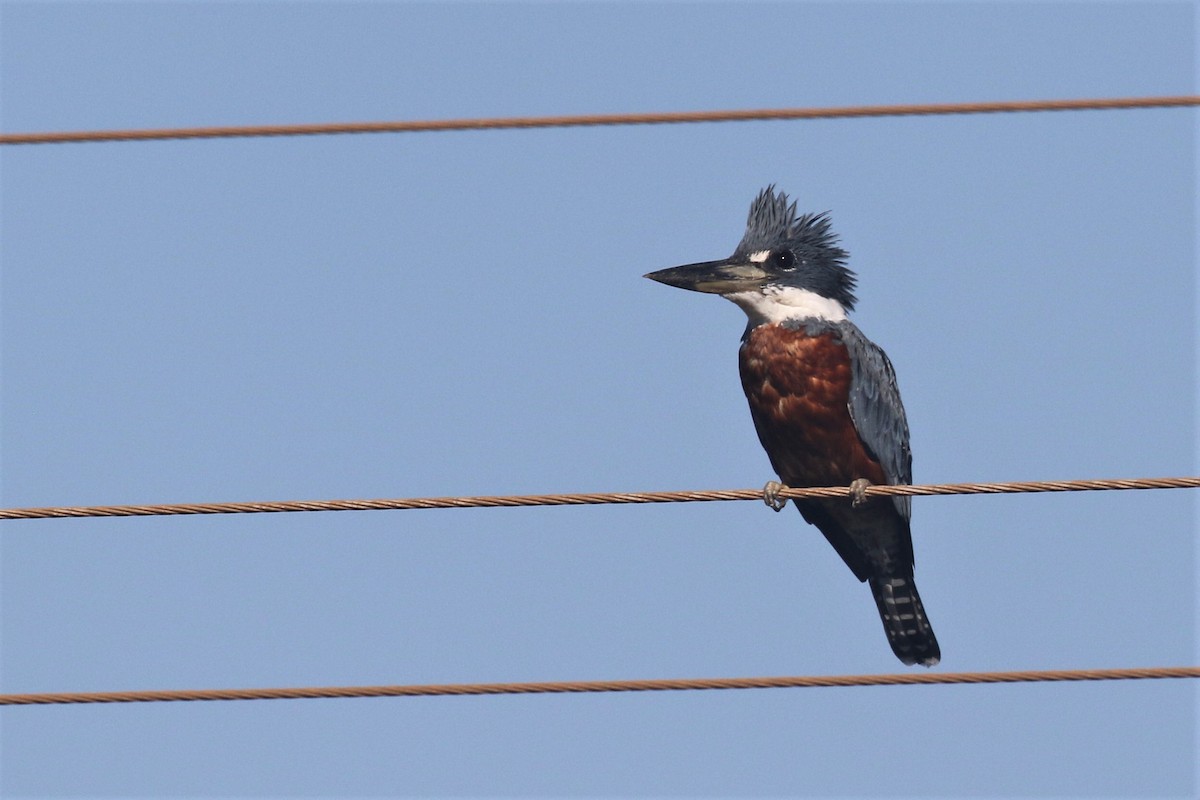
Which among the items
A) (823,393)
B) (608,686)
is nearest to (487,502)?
(608,686)

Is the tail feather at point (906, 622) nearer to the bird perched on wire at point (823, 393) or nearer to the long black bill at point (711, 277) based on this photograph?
the bird perched on wire at point (823, 393)

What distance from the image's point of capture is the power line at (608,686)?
5402 millimetres

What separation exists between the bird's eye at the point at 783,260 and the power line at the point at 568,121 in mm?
2650

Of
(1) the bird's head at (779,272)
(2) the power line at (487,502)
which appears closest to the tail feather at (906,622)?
(1) the bird's head at (779,272)

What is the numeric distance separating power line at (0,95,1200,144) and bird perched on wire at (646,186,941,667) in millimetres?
2209

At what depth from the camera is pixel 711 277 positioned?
8.94 m

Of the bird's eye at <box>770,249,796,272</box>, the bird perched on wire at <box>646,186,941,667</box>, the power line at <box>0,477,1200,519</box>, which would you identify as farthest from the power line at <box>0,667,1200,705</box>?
the bird's eye at <box>770,249,796,272</box>

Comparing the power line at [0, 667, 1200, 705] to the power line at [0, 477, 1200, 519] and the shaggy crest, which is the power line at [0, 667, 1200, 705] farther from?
the shaggy crest

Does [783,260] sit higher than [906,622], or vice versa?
[783,260]

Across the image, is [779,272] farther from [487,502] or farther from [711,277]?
[487,502]

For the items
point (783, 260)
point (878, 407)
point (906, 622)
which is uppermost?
point (783, 260)

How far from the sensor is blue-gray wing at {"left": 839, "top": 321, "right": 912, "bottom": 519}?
8555mm

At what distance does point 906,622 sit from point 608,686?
12.5 ft

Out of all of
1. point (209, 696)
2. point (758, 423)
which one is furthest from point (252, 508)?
point (758, 423)
